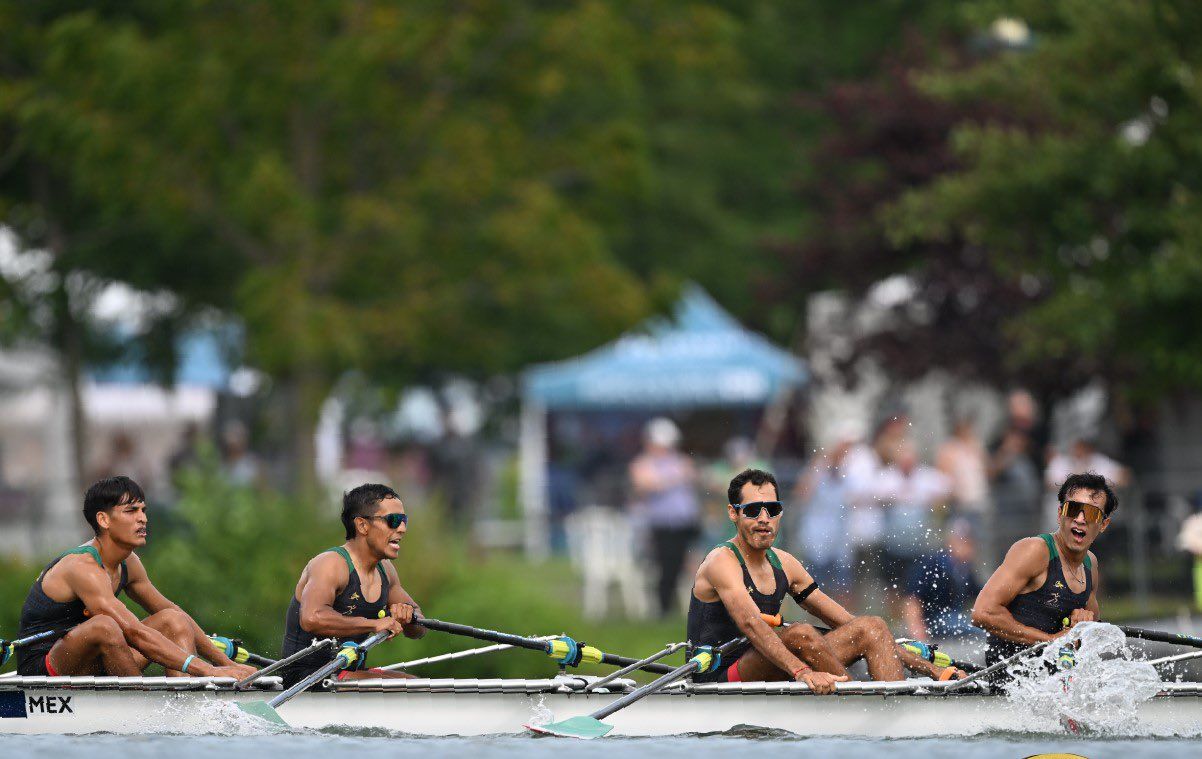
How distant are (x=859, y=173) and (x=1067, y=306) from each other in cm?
924

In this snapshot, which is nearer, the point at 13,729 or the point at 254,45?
the point at 13,729

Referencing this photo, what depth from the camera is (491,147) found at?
2352 centimetres

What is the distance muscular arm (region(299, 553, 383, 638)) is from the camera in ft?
42.1

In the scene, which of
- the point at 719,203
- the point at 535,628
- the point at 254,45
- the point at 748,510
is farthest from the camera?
the point at 719,203

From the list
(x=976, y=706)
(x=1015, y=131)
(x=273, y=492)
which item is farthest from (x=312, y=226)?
(x=976, y=706)

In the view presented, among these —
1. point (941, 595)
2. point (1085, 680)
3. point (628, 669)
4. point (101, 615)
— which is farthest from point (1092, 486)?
point (941, 595)

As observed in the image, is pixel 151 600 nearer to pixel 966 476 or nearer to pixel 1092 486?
pixel 1092 486

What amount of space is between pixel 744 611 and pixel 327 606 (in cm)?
246

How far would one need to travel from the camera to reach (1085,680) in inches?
478

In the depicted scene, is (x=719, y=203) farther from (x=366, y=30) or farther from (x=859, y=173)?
(x=366, y=30)

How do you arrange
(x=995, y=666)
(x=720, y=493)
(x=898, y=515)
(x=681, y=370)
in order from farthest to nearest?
(x=681, y=370) < (x=720, y=493) < (x=898, y=515) < (x=995, y=666)

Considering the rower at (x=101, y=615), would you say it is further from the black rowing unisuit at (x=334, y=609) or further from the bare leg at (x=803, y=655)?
the bare leg at (x=803, y=655)

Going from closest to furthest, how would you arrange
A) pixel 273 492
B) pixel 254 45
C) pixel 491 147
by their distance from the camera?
pixel 273 492 → pixel 254 45 → pixel 491 147

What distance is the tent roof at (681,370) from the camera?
28219 millimetres
